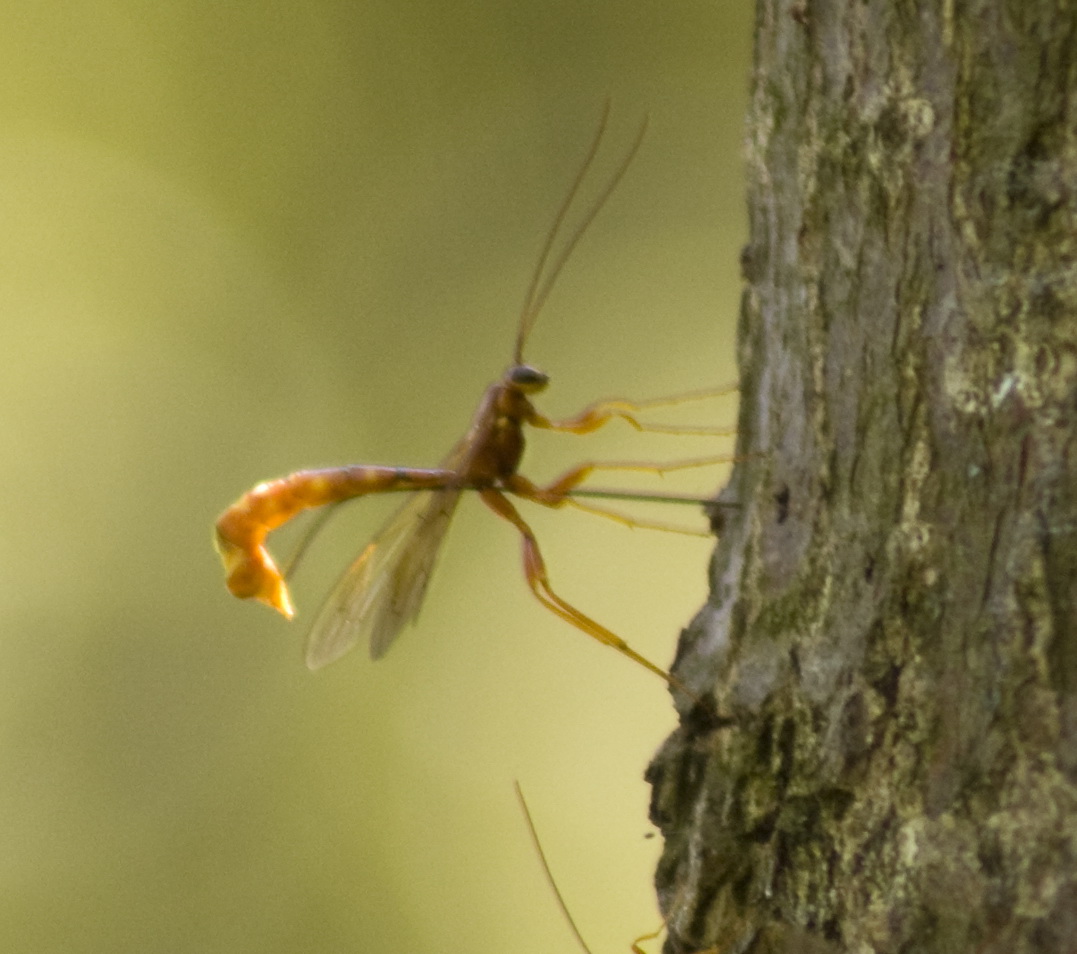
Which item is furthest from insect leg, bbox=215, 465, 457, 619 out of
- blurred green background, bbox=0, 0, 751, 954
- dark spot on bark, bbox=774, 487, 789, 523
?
blurred green background, bbox=0, 0, 751, 954

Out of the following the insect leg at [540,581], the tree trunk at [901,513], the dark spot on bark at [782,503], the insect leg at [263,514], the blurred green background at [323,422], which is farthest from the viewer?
the blurred green background at [323,422]

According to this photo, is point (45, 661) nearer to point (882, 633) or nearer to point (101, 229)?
point (101, 229)

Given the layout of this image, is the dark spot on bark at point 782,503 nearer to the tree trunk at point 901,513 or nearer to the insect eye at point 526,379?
the tree trunk at point 901,513

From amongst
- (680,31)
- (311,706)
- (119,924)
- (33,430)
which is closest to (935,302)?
(680,31)

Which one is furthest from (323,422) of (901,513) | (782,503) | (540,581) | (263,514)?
(901,513)

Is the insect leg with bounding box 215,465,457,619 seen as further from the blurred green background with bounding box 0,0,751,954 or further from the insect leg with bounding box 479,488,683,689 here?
the blurred green background with bounding box 0,0,751,954

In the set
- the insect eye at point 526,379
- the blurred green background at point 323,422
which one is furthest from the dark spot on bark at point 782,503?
the blurred green background at point 323,422
